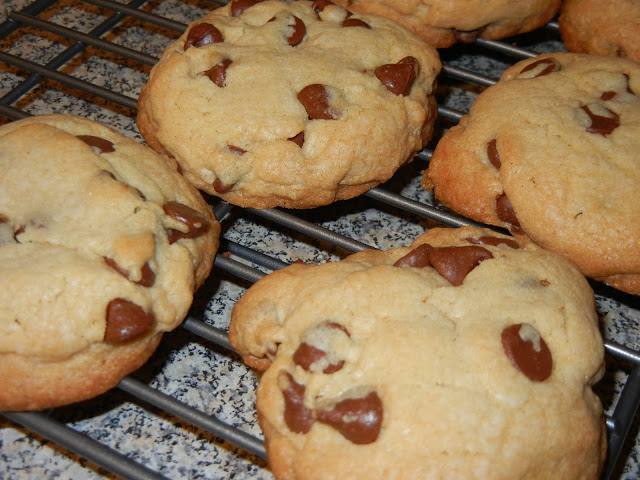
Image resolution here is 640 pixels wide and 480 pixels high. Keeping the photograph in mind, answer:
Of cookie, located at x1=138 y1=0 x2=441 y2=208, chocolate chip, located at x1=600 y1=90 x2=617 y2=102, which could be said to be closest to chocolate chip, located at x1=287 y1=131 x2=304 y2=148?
cookie, located at x1=138 y1=0 x2=441 y2=208

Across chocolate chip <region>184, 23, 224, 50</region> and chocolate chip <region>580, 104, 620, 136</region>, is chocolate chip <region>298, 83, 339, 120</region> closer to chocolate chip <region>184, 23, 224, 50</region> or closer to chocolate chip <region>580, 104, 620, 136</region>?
chocolate chip <region>184, 23, 224, 50</region>

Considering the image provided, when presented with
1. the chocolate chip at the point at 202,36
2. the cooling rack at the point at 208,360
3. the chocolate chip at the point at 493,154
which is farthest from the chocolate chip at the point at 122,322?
the chocolate chip at the point at 493,154

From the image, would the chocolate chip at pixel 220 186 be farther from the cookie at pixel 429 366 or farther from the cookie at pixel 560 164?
the cookie at pixel 560 164

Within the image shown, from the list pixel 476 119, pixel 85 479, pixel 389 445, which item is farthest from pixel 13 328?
pixel 476 119

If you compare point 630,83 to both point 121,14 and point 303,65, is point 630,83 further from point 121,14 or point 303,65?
point 121,14

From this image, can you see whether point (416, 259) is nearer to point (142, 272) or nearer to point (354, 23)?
point (142, 272)
